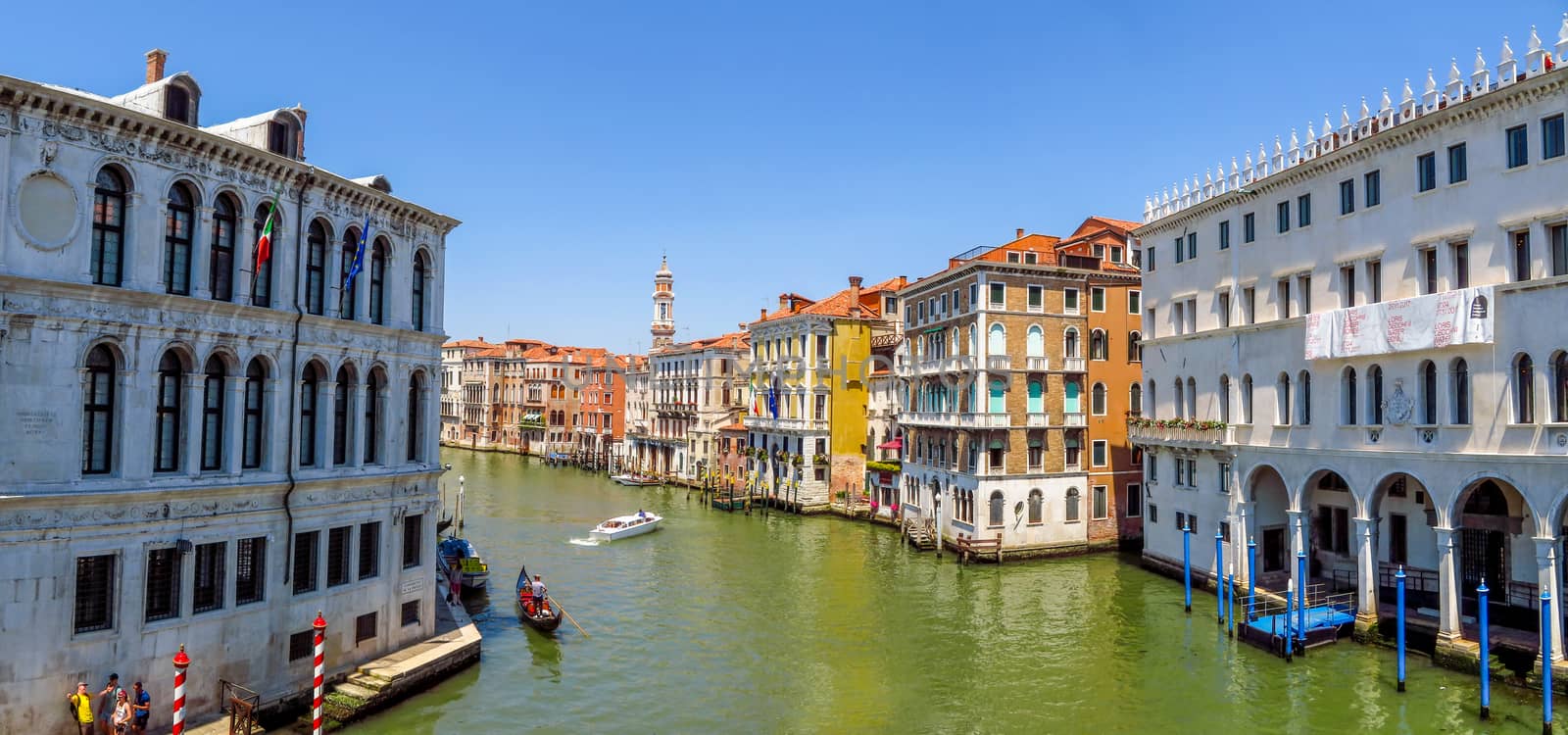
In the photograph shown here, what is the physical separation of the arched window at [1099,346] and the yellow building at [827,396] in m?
16.3

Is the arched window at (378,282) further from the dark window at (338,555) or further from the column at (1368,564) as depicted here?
the column at (1368,564)

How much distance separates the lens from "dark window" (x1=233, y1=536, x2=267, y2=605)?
54.0 feet

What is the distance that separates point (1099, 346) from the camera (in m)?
39.3

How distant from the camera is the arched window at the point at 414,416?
21.0 metres

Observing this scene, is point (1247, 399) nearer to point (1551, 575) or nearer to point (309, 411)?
point (1551, 575)

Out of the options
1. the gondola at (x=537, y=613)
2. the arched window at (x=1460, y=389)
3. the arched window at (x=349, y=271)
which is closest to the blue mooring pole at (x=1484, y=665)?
the arched window at (x=1460, y=389)

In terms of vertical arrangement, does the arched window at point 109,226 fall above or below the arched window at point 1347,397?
above

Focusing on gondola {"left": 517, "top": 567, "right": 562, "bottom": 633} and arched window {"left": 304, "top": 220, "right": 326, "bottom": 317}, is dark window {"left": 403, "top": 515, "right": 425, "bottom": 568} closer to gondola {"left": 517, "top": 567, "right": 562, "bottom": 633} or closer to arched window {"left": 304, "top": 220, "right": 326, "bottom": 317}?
arched window {"left": 304, "top": 220, "right": 326, "bottom": 317}

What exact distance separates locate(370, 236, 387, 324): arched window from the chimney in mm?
5368

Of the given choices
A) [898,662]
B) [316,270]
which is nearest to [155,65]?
[316,270]

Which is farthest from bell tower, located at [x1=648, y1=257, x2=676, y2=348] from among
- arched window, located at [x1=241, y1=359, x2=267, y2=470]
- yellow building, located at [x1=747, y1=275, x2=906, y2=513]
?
arched window, located at [x1=241, y1=359, x2=267, y2=470]

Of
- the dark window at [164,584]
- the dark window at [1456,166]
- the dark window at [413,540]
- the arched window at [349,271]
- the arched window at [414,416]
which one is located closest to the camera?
the dark window at [164,584]

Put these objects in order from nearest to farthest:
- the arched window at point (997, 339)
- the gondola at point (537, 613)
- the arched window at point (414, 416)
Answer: the arched window at point (414, 416) < the gondola at point (537, 613) < the arched window at point (997, 339)

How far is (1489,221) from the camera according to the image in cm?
2080
